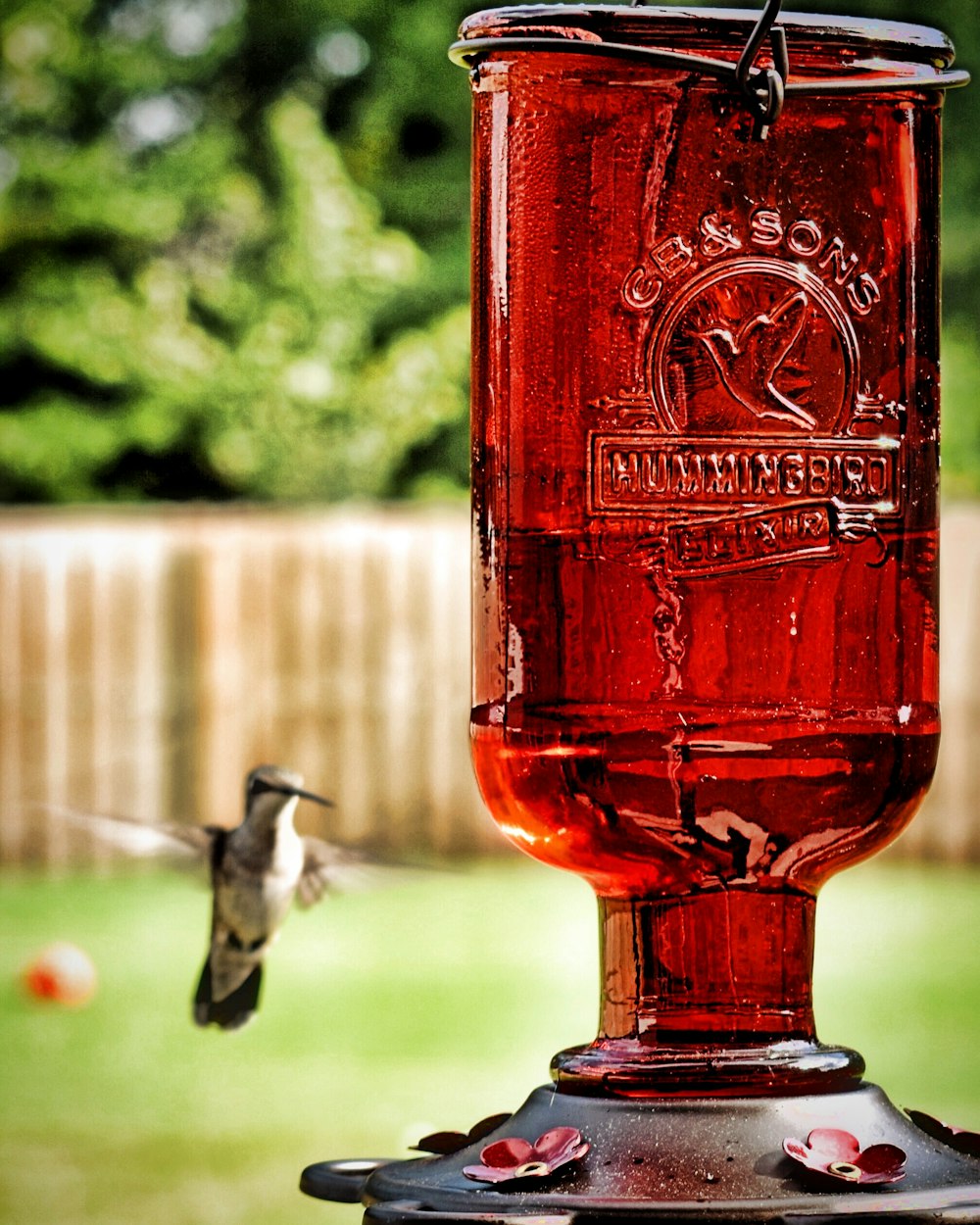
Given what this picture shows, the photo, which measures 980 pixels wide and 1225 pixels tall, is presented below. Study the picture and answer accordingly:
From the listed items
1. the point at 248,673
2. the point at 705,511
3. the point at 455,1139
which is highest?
the point at 705,511

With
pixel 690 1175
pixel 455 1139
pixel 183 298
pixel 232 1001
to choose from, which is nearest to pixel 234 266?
pixel 183 298

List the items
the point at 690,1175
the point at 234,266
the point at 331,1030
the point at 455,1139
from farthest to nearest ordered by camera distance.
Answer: the point at 234,266 → the point at 331,1030 → the point at 455,1139 → the point at 690,1175

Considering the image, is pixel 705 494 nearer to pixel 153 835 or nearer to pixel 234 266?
pixel 153 835

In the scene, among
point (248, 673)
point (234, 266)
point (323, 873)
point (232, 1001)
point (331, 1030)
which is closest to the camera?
point (323, 873)

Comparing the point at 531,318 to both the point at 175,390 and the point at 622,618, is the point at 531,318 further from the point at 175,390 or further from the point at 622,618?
the point at 175,390

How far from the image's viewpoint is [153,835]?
8.40ft

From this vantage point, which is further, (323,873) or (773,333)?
(323,873)

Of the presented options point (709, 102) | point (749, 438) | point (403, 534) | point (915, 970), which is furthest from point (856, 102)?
point (403, 534)

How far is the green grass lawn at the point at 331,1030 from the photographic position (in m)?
6.01

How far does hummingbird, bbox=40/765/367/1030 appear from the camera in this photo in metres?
2.46

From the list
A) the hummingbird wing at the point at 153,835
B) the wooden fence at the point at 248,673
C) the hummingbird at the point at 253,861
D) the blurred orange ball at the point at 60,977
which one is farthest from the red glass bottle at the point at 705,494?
the wooden fence at the point at 248,673

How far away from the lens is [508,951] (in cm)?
939

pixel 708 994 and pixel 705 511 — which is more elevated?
pixel 705 511

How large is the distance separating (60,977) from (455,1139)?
21.9ft
